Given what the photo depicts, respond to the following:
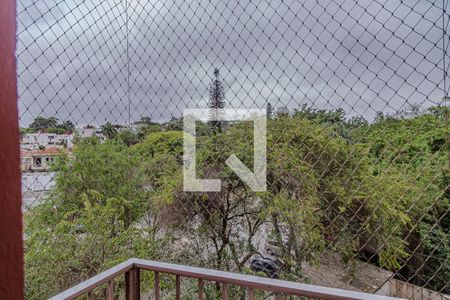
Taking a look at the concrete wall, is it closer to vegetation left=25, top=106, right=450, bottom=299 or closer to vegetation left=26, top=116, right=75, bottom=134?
vegetation left=25, top=106, right=450, bottom=299

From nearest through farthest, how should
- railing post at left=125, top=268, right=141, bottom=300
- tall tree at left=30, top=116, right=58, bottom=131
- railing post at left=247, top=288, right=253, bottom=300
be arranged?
railing post at left=247, top=288, right=253, bottom=300 < railing post at left=125, top=268, right=141, bottom=300 < tall tree at left=30, top=116, right=58, bottom=131

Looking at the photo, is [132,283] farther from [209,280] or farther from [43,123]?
[43,123]

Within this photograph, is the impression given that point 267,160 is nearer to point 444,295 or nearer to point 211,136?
point 211,136

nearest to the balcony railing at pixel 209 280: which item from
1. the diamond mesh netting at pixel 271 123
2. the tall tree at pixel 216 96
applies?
the diamond mesh netting at pixel 271 123

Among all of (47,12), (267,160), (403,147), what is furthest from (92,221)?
(403,147)

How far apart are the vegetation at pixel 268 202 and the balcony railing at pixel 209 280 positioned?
3.45 ft

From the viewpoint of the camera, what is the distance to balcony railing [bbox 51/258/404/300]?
1028 millimetres

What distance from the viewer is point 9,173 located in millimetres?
289

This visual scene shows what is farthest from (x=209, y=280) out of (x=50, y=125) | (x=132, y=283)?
(x=50, y=125)

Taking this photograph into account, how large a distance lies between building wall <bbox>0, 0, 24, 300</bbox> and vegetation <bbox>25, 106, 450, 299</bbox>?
72.9 inches

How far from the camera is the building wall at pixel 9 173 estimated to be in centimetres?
28

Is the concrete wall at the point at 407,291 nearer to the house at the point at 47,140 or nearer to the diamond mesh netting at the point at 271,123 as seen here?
the diamond mesh netting at the point at 271,123

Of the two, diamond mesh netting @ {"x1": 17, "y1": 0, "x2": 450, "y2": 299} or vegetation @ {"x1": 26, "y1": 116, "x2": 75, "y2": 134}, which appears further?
vegetation @ {"x1": 26, "y1": 116, "x2": 75, "y2": 134}

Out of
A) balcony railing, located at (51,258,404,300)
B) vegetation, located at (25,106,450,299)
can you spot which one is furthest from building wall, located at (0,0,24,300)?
vegetation, located at (25,106,450,299)
